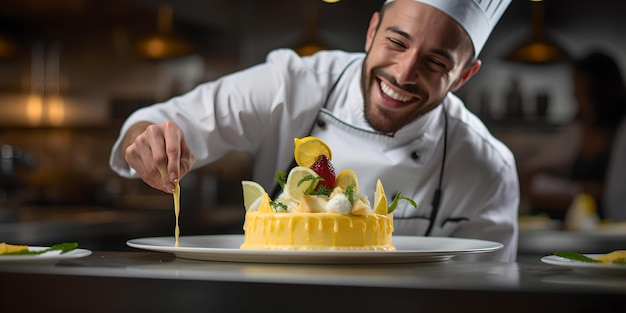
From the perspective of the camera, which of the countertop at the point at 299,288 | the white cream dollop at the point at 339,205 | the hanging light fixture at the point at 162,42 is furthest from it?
the hanging light fixture at the point at 162,42

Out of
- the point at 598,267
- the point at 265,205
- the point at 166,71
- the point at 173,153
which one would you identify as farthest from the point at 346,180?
the point at 166,71

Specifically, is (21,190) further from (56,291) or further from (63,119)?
(56,291)

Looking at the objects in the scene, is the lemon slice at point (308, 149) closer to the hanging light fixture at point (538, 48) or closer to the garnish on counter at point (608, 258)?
the garnish on counter at point (608, 258)

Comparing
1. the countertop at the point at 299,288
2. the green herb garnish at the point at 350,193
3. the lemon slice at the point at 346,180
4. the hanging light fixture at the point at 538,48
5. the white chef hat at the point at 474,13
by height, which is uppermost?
the hanging light fixture at the point at 538,48

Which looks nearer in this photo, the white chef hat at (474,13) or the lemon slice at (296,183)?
the lemon slice at (296,183)

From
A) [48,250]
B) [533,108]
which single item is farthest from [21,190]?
[48,250]

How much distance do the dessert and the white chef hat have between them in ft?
2.17

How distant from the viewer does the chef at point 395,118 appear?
2.03m

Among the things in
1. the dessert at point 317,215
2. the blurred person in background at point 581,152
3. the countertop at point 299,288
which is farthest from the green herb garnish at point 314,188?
the blurred person in background at point 581,152

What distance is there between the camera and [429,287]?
2.88 feet

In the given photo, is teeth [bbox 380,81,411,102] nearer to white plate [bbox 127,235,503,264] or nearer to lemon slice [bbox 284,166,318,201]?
lemon slice [bbox 284,166,318,201]

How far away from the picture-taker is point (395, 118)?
6.93 ft

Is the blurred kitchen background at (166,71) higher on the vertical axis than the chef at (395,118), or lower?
higher

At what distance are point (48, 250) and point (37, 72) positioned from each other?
551 centimetres
